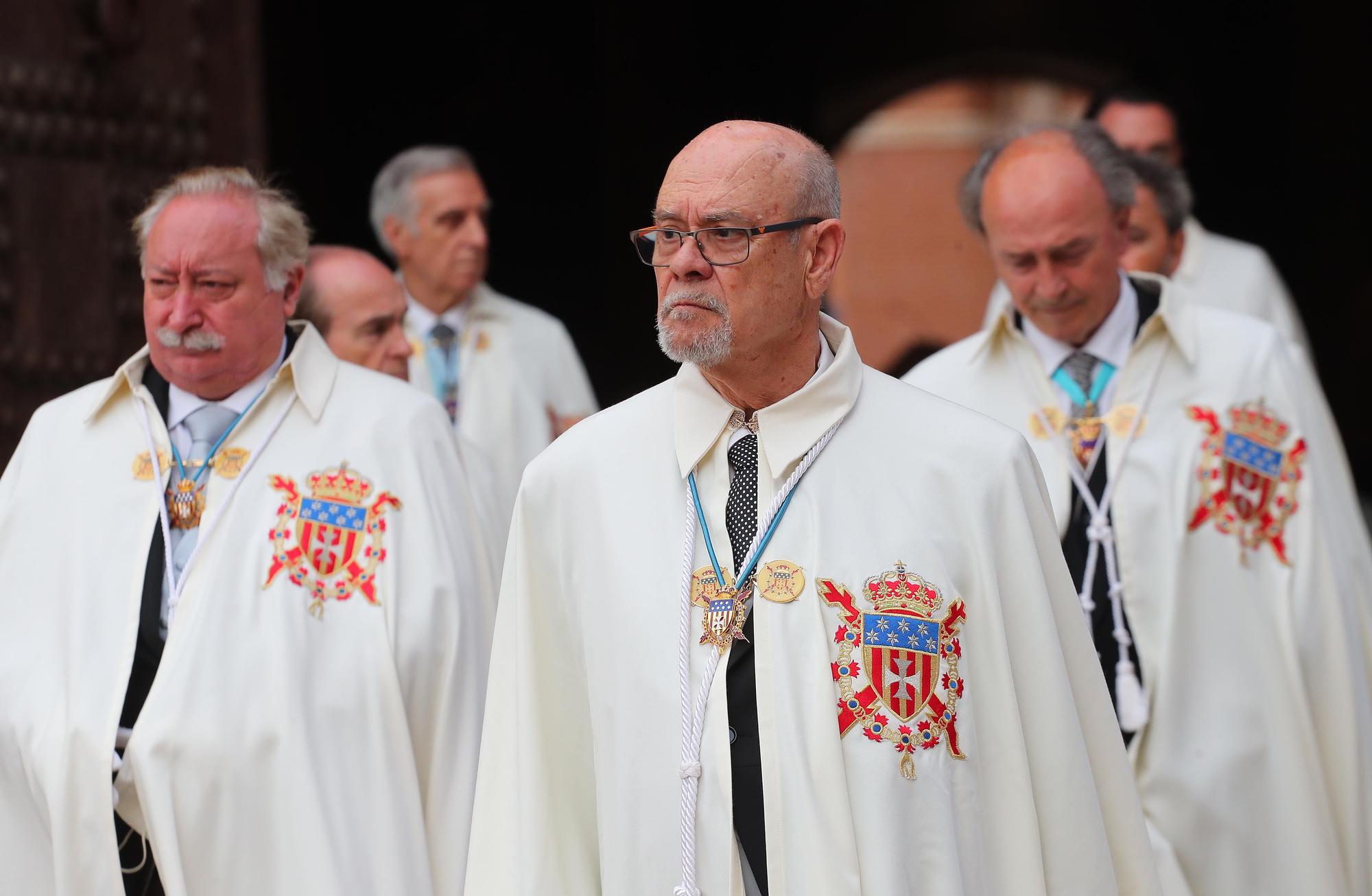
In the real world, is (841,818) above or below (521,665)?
below

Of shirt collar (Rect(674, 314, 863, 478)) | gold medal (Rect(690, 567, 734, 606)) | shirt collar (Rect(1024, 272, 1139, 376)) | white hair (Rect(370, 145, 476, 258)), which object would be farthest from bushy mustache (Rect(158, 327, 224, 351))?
white hair (Rect(370, 145, 476, 258))

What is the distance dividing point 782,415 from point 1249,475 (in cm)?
167

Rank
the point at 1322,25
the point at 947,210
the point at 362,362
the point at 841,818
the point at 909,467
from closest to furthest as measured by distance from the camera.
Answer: the point at 841,818, the point at 909,467, the point at 362,362, the point at 1322,25, the point at 947,210

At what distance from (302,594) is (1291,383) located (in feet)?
7.98

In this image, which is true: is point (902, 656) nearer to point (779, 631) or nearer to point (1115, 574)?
point (779, 631)

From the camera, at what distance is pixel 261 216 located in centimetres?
481

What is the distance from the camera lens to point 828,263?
372 centimetres

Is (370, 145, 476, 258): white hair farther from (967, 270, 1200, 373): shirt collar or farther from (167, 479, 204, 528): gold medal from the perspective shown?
(167, 479, 204, 528): gold medal

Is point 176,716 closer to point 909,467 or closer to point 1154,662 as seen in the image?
point 909,467

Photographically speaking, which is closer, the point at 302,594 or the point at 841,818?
the point at 841,818

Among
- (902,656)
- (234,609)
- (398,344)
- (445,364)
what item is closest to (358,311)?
(398,344)

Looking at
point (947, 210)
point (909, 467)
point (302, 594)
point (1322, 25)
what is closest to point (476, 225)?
point (302, 594)

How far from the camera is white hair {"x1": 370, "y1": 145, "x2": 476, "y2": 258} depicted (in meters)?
7.05

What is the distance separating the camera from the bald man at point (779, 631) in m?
3.46
